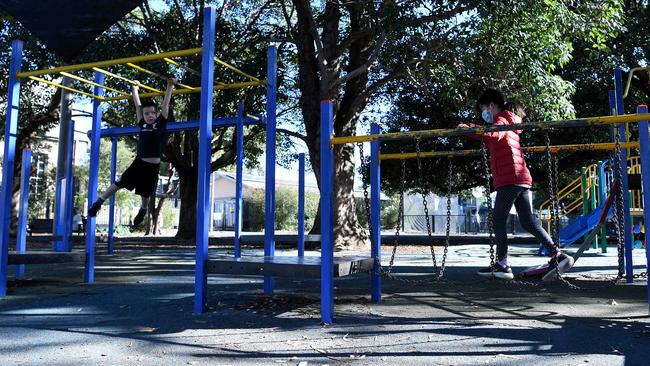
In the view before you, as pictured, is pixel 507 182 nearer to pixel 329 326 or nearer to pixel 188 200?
pixel 329 326

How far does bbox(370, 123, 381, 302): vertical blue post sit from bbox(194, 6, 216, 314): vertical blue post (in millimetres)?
1439

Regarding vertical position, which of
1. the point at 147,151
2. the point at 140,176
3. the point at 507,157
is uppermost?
the point at 147,151

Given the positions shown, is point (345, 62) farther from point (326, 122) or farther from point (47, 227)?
point (47, 227)

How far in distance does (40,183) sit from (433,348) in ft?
110

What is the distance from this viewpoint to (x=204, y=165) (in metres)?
4.53

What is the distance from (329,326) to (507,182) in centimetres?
218

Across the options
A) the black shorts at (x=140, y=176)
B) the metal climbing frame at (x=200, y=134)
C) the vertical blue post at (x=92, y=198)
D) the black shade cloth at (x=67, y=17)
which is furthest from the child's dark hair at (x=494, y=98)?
the vertical blue post at (x=92, y=198)

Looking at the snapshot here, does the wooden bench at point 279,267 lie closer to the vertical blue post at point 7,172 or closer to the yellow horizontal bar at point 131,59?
the yellow horizontal bar at point 131,59

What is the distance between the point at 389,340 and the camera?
3.21 m

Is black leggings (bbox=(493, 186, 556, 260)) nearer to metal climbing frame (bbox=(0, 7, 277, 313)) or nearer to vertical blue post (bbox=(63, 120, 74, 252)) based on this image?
metal climbing frame (bbox=(0, 7, 277, 313))

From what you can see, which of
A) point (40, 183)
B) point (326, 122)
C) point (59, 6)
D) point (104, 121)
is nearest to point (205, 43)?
point (326, 122)

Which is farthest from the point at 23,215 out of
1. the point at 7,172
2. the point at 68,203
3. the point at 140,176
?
the point at 140,176

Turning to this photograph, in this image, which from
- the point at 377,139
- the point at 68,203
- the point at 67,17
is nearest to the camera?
the point at 377,139

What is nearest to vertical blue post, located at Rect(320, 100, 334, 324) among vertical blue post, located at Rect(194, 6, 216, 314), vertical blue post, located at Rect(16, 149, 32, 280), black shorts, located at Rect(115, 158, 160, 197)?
vertical blue post, located at Rect(194, 6, 216, 314)
